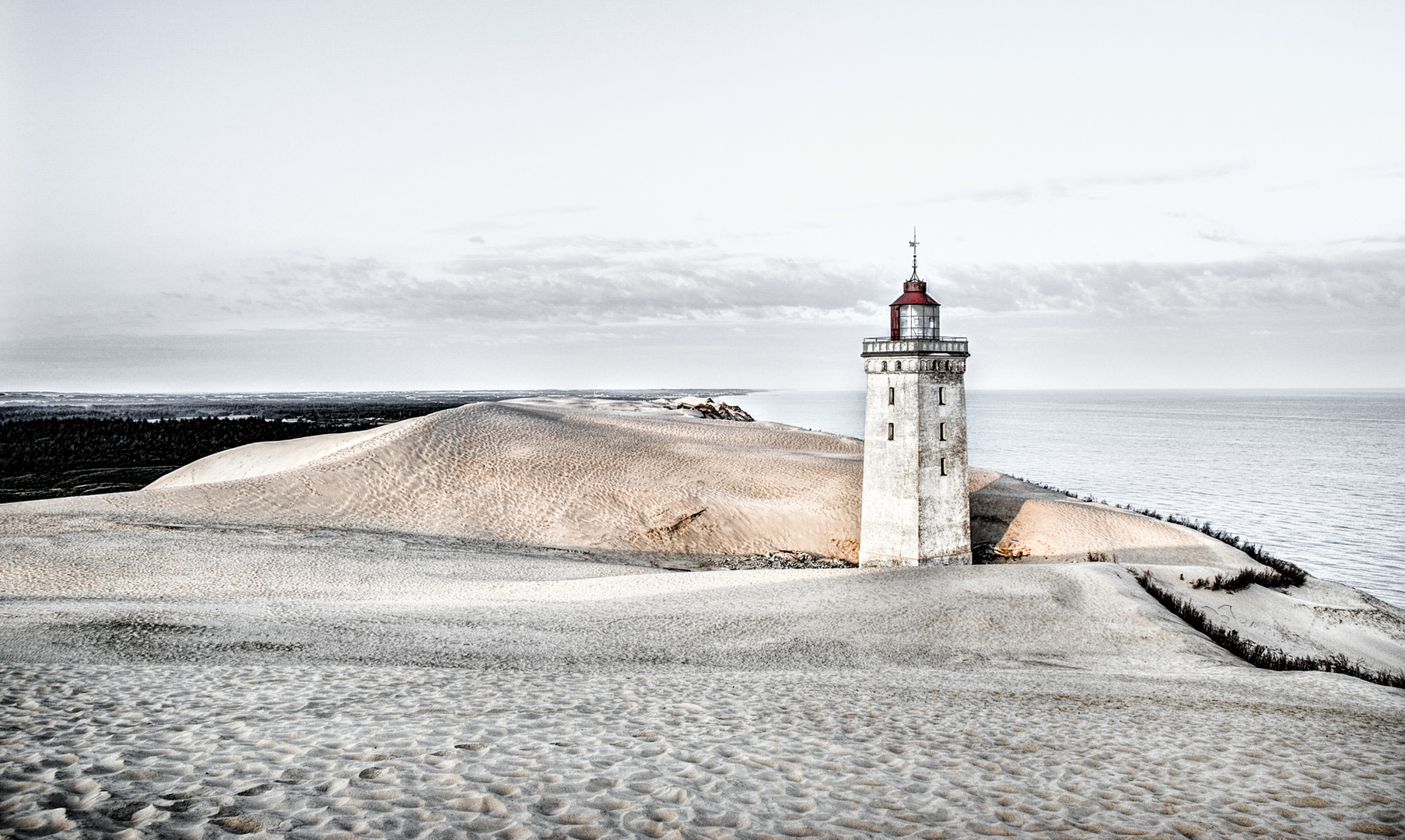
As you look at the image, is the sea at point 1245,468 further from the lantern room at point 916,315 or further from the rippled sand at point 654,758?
the rippled sand at point 654,758

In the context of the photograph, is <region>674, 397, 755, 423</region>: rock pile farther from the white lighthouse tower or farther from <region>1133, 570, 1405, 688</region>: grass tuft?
<region>1133, 570, 1405, 688</region>: grass tuft

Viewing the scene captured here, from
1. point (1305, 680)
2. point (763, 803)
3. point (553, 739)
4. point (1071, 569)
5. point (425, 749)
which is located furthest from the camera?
point (1071, 569)

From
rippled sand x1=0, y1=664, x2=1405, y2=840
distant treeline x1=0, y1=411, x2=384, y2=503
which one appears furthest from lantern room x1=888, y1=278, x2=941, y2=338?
distant treeline x1=0, y1=411, x2=384, y2=503

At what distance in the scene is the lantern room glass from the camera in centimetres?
2081

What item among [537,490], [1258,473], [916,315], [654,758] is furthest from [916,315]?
[1258,473]

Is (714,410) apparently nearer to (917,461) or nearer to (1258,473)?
(1258,473)

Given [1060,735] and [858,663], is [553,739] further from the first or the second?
[858,663]

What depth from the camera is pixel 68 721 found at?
243 inches

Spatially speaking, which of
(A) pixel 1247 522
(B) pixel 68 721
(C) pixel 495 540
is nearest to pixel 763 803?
(B) pixel 68 721

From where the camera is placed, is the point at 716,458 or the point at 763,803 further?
the point at 716,458

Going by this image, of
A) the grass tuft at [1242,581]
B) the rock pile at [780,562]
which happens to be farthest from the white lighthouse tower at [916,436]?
the grass tuft at [1242,581]

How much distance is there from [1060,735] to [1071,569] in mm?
11350

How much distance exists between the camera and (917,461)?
67.8ft

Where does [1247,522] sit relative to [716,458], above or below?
below
